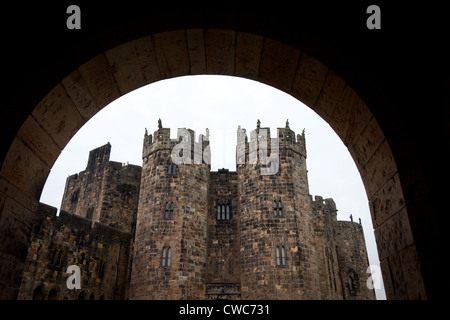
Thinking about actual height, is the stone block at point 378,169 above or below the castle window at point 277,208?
below

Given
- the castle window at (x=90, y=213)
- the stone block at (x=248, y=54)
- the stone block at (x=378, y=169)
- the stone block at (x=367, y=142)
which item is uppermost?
the castle window at (x=90, y=213)

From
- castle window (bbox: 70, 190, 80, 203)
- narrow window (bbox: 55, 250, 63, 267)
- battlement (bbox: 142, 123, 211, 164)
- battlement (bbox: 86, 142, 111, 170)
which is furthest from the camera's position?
castle window (bbox: 70, 190, 80, 203)

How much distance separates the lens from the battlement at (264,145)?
21047 mm

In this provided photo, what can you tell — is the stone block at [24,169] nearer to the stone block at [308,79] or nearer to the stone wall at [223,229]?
the stone block at [308,79]

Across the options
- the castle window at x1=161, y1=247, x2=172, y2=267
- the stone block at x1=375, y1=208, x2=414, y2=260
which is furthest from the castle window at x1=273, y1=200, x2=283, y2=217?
the stone block at x1=375, y1=208, x2=414, y2=260

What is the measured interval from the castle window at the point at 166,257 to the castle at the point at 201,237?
6 cm

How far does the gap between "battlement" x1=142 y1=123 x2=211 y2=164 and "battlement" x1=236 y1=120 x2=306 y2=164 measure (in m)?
2.51

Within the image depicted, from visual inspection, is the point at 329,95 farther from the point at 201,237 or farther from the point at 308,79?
the point at 201,237

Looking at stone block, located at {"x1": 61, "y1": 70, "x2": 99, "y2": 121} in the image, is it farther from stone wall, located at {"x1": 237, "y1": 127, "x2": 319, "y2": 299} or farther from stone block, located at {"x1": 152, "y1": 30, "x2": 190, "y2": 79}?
stone wall, located at {"x1": 237, "y1": 127, "x2": 319, "y2": 299}

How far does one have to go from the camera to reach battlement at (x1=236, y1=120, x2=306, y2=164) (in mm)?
21047

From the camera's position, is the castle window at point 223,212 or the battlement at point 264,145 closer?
the battlement at point 264,145

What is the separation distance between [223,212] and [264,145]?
530 centimetres

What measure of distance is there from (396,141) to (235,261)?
19.1m

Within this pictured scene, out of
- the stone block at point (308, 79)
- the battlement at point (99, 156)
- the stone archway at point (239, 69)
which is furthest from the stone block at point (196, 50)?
the battlement at point (99, 156)
